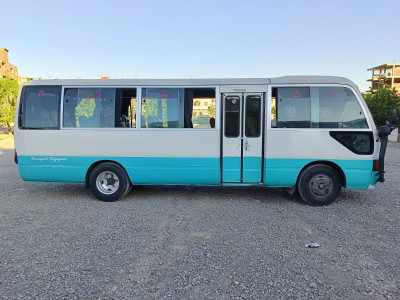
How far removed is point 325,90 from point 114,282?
5235 millimetres

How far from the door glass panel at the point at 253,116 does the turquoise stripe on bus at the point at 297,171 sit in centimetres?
67

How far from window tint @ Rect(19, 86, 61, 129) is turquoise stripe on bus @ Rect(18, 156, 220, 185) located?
2.49 ft

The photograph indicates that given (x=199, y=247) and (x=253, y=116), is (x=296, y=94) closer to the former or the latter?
(x=253, y=116)

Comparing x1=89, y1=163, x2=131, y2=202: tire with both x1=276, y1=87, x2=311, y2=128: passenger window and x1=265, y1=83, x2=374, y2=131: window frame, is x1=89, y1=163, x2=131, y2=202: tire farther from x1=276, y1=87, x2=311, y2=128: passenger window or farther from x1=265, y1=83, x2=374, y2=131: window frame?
x1=276, y1=87, x2=311, y2=128: passenger window

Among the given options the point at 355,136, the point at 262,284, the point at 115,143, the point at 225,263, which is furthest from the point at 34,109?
the point at 355,136

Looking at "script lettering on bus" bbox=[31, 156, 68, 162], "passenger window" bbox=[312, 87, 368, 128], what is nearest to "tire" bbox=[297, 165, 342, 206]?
"passenger window" bbox=[312, 87, 368, 128]

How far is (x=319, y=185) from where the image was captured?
6055mm

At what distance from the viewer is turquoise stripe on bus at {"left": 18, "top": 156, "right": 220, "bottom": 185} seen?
624cm

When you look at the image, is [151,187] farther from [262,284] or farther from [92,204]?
[262,284]

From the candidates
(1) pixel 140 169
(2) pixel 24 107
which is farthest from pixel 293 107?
(2) pixel 24 107

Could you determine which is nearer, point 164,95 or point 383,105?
point 164,95

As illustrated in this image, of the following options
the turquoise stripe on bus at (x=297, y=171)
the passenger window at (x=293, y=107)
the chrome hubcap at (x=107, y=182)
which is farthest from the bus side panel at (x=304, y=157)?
the chrome hubcap at (x=107, y=182)

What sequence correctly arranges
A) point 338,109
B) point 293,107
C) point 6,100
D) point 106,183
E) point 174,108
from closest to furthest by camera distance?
point 338,109 → point 293,107 → point 174,108 → point 106,183 → point 6,100

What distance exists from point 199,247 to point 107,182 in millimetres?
3261
